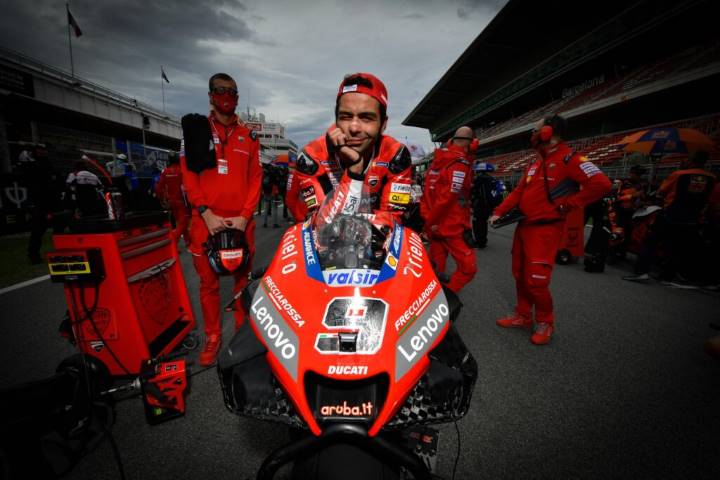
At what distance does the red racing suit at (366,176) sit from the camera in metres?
1.74

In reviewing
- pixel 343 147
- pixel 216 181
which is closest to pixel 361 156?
pixel 343 147

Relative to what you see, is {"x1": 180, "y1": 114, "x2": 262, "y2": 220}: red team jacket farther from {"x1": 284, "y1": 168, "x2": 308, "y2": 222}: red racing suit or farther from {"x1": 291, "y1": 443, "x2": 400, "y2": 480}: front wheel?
{"x1": 291, "y1": 443, "x2": 400, "y2": 480}: front wheel

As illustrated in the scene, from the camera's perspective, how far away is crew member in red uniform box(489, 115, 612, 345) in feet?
8.96

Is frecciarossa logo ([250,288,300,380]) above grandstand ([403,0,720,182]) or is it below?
below

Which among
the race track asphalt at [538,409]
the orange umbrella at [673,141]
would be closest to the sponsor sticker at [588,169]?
the race track asphalt at [538,409]

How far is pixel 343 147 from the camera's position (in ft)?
5.65

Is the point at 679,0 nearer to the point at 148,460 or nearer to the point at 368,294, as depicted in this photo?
the point at 368,294

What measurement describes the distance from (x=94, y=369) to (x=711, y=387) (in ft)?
14.6

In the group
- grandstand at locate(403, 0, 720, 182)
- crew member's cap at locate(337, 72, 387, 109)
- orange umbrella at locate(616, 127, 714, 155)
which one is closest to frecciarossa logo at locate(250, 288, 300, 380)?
crew member's cap at locate(337, 72, 387, 109)

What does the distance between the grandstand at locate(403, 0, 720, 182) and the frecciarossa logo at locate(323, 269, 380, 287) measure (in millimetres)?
13125

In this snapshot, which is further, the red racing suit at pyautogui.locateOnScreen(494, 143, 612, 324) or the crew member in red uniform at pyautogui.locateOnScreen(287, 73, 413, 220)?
the red racing suit at pyautogui.locateOnScreen(494, 143, 612, 324)

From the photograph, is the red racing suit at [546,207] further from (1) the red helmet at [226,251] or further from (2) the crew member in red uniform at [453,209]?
(1) the red helmet at [226,251]

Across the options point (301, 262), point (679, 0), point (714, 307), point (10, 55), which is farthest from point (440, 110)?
point (301, 262)

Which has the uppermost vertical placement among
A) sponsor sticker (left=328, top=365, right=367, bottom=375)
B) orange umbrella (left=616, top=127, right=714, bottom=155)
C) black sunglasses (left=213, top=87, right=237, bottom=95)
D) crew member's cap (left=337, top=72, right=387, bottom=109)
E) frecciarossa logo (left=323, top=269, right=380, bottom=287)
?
orange umbrella (left=616, top=127, right=714, bottom=155)
